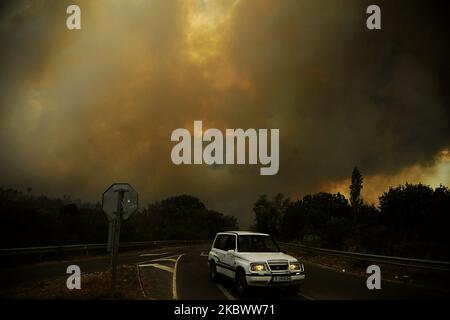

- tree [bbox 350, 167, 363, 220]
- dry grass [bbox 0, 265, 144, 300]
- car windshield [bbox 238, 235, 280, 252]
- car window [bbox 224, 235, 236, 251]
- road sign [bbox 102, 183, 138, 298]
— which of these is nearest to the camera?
road sign [bbox 102, 183, 138, 298]

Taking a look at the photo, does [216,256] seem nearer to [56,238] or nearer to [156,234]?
[56,238]

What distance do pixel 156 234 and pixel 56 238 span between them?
955 inches

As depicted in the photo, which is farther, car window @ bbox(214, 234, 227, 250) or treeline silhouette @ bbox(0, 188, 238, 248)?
treeline silhouette @ bbox(0, 188, 238, 248)

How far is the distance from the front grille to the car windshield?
1.37 metres

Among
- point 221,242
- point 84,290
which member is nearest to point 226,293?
point 221,242

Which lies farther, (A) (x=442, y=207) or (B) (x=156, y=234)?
(B) (x=156, y=234)

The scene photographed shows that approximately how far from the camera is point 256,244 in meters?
11.7

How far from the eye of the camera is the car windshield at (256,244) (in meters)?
11.3

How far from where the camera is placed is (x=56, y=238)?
78.4ft

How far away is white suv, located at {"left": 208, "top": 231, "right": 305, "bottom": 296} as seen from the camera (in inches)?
383

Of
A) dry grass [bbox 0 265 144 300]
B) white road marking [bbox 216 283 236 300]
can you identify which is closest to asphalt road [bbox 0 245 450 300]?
white road marking [bbox 216 283 236 300]

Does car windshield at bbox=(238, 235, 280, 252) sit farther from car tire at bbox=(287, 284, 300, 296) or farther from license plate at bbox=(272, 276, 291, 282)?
license plate at bbox=(272, 276, 291, 282)

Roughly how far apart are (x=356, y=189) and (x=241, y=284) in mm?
84440
